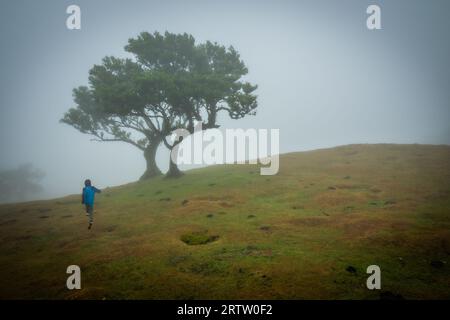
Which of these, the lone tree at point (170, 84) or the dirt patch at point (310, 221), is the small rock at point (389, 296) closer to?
the dirt patch at point (310, 221)

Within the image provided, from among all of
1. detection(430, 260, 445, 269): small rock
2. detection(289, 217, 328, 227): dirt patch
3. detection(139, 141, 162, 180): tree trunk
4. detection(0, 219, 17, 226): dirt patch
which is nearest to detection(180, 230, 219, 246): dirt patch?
detection(289, 217, 328, 227): dirt patch

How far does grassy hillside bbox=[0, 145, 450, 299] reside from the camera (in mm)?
11102

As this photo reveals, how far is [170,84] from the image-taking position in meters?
34.8

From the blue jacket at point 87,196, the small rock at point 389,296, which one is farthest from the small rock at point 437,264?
the blue jacket at point 87,196

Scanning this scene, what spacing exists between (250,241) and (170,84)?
2489cm

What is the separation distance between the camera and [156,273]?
12547 mm

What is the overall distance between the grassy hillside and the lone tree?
38.9 feet

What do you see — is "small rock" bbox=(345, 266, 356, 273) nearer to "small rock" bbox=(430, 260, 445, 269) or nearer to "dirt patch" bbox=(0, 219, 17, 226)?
"small rock" bbox=(430, 260, 445, 269)

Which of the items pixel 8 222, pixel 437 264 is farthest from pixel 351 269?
pixel 8 222

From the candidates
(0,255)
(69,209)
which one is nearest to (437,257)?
(0,255)

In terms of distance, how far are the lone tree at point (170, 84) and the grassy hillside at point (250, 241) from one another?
11.8 meters

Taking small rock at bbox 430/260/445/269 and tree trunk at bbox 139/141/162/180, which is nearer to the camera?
small rock at bbox 430/260/445/269

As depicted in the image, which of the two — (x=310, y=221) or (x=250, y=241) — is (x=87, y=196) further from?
(x=310, y=221)
